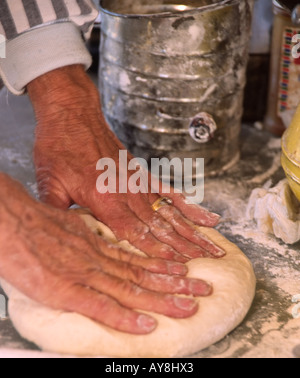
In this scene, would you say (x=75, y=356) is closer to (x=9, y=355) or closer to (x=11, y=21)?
(x=9, y=355)

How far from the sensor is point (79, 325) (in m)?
1.20

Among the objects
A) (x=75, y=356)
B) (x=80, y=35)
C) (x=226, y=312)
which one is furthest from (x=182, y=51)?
(x=75, y=356)

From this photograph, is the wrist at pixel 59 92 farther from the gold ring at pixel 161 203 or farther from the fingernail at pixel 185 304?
the fingernail at pixel 185 304

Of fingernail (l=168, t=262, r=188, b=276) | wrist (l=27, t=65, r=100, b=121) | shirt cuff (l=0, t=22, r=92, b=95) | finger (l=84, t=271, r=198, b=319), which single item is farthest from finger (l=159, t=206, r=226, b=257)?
shirt cuff (l=0, t=22, r=92, b=95)

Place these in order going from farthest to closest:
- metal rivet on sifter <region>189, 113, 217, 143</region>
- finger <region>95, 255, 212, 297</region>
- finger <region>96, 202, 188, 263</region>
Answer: metal rivet on sifter <region>189, 113, 217, 143</region> → finger <region>96, 202, 188, 263</region> → finger <region>95, 255, 212, 297</region>

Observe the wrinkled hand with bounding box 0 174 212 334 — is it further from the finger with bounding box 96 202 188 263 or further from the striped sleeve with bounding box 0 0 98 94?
the striped sleeve with bounding box 0 0 98 94

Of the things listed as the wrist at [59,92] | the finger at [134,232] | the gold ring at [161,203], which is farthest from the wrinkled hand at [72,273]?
the wrist at [59,92]

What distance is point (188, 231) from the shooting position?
4.93 ft

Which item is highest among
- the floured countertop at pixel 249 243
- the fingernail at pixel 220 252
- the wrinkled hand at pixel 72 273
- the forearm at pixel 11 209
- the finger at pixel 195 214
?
the forearm at pixel 11 209

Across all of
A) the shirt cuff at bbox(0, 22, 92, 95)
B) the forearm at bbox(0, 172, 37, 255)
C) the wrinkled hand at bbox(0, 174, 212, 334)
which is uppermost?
the shirt cuff at bbox(0, 22, 92, 95)

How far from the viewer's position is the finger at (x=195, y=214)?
62.6 inches

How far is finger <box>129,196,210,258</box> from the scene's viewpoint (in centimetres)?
146

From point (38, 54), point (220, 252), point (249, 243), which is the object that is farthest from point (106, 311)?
point (38, 54)

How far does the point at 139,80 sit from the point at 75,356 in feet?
3.58
